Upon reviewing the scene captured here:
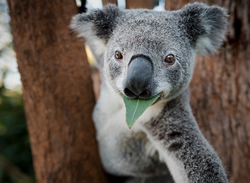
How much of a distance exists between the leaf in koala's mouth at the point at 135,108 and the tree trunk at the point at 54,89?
990 millimetres

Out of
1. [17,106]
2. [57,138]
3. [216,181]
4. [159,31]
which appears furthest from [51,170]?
[17,106]

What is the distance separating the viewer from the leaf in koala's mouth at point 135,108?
4.49ft

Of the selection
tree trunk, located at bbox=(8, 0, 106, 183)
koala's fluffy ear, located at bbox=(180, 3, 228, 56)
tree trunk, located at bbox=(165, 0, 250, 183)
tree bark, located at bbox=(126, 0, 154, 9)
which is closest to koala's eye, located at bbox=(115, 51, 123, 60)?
koala's fluffy ear, located at bbox=(180, 3, 228, 56)

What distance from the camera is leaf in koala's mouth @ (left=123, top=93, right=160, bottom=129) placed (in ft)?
4.49

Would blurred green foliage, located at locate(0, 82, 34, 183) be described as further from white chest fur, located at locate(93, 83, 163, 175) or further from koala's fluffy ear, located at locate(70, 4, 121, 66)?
koala's fluffy ear, located at locate(70, 4, 121, 66)

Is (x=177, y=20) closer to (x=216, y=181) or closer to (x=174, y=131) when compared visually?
(x=174, y=131)

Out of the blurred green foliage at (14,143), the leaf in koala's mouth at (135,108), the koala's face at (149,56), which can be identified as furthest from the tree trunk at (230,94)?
the blurred green foliage at (14,143)

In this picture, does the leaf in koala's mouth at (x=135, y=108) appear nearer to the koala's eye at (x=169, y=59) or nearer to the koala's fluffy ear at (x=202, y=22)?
the koala's eye at (x=169, y=59)

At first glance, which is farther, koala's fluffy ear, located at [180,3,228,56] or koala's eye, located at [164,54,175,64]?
koala's fluffy ear, located at [180,3,228,56]

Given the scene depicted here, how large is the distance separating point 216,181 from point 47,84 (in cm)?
162

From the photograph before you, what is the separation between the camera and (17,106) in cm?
429

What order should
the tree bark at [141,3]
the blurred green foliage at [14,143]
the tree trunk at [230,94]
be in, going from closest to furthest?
the tree trunk at [230,94]
the tree bark at [141,3]
the blurred green foliage at [14,143]

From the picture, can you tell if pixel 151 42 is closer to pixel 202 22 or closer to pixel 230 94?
pixel 202 22

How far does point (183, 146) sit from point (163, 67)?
665 mm
